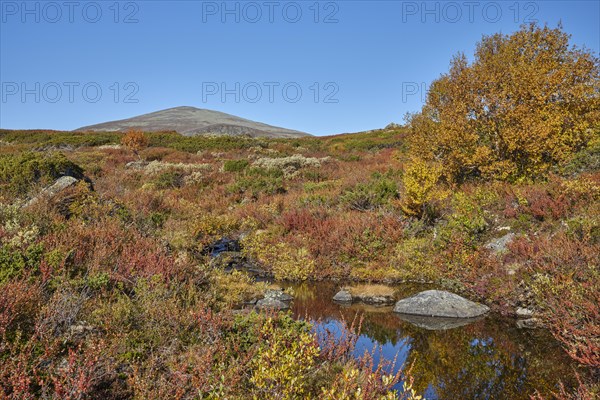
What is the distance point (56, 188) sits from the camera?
11273 mm

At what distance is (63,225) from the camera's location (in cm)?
811

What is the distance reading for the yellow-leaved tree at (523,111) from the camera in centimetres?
1377

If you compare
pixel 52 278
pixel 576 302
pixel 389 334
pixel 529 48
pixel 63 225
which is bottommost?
pixel 389 334

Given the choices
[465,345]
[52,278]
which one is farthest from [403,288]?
[52,278]

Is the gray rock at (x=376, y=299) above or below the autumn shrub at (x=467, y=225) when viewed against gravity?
below

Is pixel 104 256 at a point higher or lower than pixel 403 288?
higher

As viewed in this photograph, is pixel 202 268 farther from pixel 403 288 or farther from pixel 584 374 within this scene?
pixel 584 374

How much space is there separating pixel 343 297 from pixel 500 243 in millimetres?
4584

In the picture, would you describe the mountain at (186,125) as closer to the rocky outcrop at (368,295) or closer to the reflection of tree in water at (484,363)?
the rocky outcrop at (368,295)

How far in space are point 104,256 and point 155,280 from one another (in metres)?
1.28

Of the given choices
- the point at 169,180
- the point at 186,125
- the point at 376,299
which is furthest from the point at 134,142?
the point at 186,125

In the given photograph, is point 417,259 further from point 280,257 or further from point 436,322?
point 280,257

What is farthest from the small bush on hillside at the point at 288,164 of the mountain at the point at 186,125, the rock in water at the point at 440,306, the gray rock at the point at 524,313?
the mountain at the point at 186,125

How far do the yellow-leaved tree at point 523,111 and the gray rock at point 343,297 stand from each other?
792 centimetres
